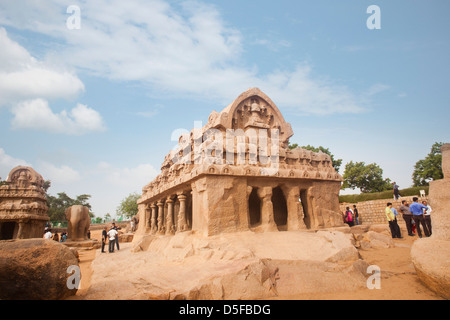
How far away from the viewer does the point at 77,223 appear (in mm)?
15953

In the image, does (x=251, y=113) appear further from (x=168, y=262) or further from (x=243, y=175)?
(x=168, y=262)

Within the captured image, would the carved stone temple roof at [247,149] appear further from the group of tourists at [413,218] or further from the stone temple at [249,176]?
the group of tourists at [413,218]

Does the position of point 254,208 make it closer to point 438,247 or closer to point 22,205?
point 438,247

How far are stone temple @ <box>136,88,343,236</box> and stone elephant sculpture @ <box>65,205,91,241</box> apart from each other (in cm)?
767

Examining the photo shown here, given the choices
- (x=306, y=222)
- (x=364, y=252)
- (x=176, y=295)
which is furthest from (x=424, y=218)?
(x=176, y=295)

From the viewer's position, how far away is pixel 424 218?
902 cm

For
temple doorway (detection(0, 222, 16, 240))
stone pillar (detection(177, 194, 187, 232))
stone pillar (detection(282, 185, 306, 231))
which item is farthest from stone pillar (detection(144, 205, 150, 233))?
temple doorway (detection(0, 222, 16, 240))

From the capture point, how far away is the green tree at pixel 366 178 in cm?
3375

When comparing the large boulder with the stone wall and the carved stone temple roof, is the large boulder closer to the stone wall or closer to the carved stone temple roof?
the carved stone temple roof

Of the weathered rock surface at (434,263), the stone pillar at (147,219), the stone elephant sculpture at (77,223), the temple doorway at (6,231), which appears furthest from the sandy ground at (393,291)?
the temple doorway at (6,231)

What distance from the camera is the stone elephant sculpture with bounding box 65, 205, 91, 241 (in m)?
15.8

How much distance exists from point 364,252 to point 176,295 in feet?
20.5

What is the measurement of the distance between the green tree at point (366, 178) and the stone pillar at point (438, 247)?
3273 centimetres
